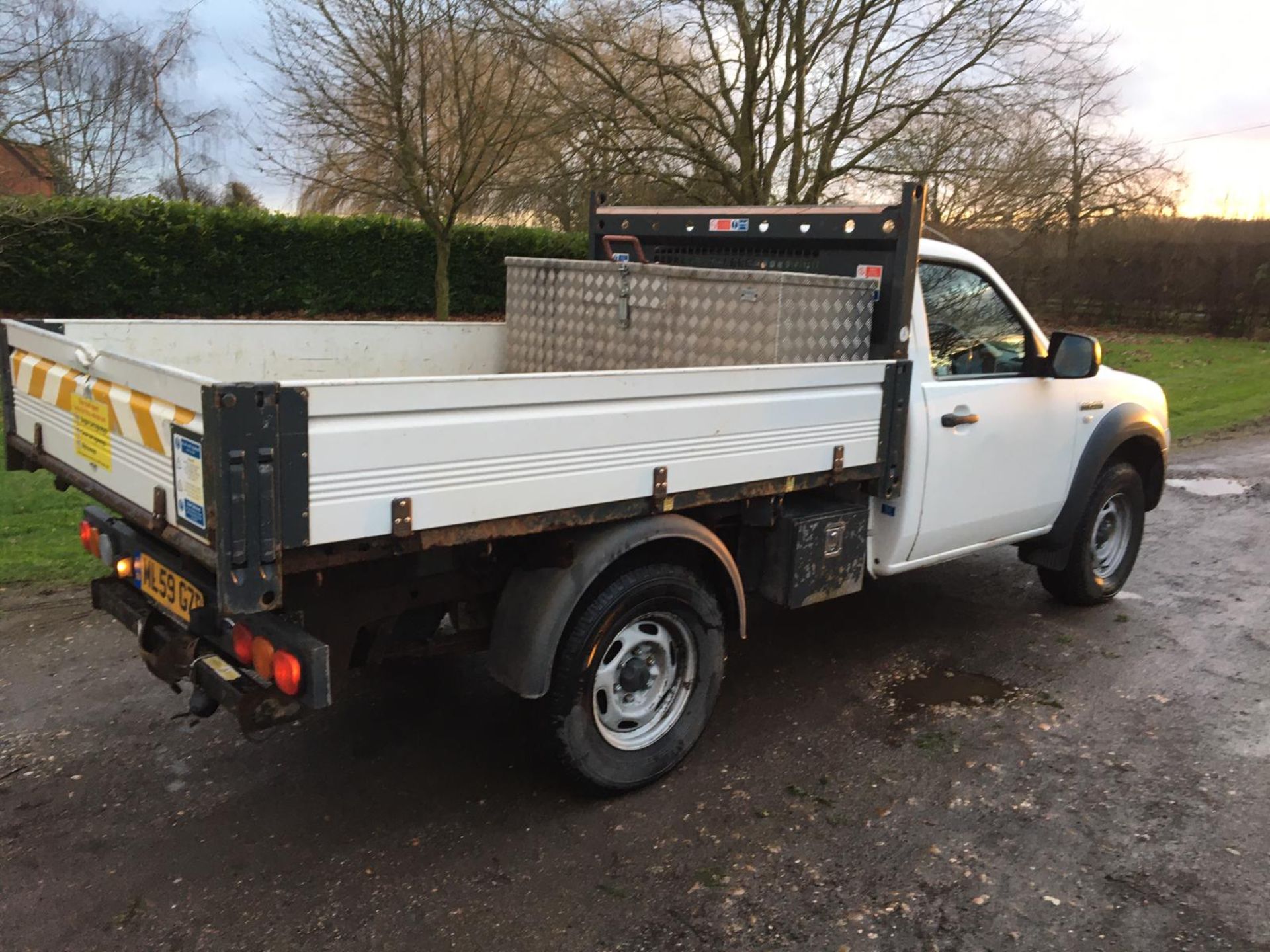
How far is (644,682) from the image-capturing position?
3.76 meters

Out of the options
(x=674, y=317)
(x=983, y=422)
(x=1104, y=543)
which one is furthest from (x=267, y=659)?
(x=1104, y=543)

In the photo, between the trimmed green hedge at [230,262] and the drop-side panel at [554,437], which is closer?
the drop-side panel at [554,437]

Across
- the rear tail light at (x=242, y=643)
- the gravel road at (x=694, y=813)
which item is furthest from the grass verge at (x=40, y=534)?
the rear tail light at (x=242, y=643)

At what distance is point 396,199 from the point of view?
44.7 feet

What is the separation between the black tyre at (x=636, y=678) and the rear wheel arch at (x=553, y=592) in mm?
69

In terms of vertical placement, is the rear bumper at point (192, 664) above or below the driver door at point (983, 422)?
below

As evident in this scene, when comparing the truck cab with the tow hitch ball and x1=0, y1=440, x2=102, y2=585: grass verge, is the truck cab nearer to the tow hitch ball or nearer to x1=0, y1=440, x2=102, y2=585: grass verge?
the tow hitch ball

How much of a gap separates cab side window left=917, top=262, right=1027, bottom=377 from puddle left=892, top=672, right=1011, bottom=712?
57.6 inches

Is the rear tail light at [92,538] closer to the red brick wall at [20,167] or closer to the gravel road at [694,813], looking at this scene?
the gravel road at [694,813]

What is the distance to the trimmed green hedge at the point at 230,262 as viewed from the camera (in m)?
15.1

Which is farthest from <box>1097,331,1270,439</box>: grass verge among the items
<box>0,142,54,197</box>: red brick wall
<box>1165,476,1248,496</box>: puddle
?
<box>0,142,54,197</box>: red brick wall

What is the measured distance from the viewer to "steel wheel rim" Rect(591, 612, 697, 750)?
3.62m

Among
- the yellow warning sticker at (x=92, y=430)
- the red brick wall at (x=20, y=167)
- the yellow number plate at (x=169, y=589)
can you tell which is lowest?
the yellow number plate at (x=169, y=589)

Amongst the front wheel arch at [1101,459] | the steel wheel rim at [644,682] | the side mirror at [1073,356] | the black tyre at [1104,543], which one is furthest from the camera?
the black tyre at [1104,543]
